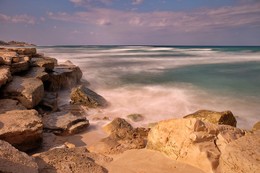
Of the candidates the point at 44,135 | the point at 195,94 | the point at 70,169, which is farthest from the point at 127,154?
the point at 195,94

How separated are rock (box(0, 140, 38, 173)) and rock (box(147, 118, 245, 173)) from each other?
2051 millimetres

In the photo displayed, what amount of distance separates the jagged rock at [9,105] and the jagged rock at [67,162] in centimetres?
203

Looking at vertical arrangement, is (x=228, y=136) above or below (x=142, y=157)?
above

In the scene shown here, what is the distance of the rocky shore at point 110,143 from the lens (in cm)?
314

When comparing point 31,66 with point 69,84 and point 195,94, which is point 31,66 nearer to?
point 69,84

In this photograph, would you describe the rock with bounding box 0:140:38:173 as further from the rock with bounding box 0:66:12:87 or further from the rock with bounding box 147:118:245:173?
the rock with bounding box 0:66:12:87

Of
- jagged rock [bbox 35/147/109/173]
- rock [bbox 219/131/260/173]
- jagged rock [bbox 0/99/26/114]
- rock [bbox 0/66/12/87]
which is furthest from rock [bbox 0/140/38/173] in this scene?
rock [bbox 0/66/12/87]

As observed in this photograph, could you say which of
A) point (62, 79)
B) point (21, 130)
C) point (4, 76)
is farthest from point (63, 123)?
point (62, 79)

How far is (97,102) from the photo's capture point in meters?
8.00

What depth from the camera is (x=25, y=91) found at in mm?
5980

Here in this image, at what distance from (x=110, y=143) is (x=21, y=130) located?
163cm

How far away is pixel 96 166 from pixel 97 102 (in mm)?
4473

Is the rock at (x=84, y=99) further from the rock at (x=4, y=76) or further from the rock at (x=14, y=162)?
the rock at (x=14, y=162)

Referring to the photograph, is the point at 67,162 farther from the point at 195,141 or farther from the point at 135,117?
the point at 135,117
